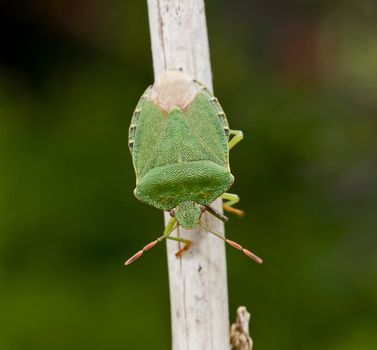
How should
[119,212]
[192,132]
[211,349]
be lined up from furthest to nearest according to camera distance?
1. [119,212]
2. [211,349]
3. [192,132]

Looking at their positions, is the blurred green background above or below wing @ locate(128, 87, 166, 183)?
above

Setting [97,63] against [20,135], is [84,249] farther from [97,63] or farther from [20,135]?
[97,63]

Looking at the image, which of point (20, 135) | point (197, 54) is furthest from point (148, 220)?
point (197, 54)

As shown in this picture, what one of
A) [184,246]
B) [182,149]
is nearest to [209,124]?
[182,149]

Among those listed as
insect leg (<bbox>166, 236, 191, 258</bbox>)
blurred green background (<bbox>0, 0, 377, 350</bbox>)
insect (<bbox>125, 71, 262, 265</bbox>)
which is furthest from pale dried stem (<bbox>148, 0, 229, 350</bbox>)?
blurred green background (<bbox>0, 0, 377, 350</bbox>)

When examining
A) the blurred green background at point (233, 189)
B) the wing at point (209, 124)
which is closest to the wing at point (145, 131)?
the wing at point (209, 124)

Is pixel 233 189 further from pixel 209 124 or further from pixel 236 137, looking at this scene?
pixel 209 124

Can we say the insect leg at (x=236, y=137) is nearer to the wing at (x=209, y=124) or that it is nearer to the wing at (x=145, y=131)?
the wing at (x=209, y=124)

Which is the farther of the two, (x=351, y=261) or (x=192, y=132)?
(x=351, y=261)

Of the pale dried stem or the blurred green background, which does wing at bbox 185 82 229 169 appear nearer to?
the pale dried stem
